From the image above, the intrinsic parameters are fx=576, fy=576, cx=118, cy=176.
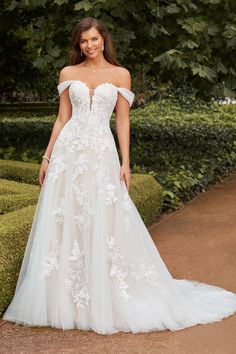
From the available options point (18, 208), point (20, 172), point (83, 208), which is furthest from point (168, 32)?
point (83, 208)

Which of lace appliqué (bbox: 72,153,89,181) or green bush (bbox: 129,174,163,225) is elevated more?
lace appliqué (bbox: 72,153,89,181)

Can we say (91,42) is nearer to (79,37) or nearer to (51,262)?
(79,37)

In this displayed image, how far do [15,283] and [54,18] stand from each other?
4148 mm

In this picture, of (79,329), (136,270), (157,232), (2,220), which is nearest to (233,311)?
(136,270)

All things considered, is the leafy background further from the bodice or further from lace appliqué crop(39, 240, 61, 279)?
lace appliqué crop(39, 240, 61, 279)

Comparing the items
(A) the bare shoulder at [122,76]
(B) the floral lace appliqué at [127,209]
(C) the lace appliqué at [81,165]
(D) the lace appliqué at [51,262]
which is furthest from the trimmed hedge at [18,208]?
(A) the bare shoulder at [122,76]

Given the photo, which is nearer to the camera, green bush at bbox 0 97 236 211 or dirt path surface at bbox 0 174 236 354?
dirt path surface at bbox 0 174 236 354

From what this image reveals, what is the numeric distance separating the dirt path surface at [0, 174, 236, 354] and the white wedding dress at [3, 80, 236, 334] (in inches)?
3.6

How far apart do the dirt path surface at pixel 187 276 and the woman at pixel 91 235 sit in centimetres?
10

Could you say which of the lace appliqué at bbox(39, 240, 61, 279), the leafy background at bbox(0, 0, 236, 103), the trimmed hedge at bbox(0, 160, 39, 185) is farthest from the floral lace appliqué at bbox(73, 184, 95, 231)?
the trimmed hedge at bbox(0, 160, 39, 185)

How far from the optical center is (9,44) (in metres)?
12.5

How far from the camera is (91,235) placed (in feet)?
13.5

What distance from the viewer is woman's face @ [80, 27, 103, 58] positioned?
13.5ft

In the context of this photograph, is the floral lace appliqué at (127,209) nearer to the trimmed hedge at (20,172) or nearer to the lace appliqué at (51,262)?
the lace appliqué at (51,262)
